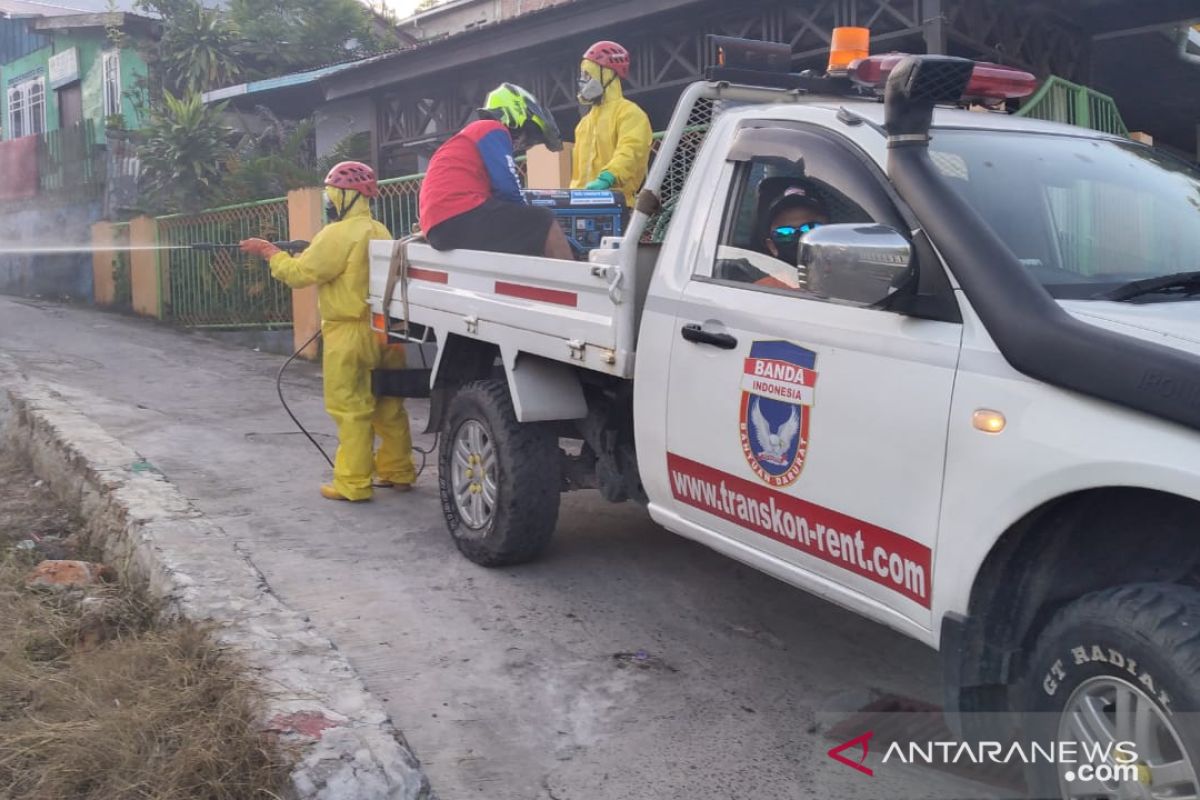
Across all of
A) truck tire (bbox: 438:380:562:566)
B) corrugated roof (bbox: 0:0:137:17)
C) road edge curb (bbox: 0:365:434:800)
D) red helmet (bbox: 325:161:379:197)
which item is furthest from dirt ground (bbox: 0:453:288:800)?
corrugated roof (bbox: 0:0:137:17)

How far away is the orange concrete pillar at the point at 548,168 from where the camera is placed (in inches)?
367

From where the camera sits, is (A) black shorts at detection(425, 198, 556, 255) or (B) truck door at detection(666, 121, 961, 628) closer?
(B) truck door at detection(666, 121, 961, 628)

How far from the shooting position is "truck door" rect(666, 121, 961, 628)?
2.93 meters

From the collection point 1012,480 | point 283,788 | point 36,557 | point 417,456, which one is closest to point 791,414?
point 1012,480

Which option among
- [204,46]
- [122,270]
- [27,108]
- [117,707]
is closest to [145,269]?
[122,270]

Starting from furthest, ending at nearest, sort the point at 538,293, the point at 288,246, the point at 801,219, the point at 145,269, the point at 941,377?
the point at 145,269
the point at 288,246
the point at 538,293
the point at 801,219
the point at 941,377

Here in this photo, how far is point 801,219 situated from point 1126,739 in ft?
6.48

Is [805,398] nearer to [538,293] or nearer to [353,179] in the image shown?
[538,293]

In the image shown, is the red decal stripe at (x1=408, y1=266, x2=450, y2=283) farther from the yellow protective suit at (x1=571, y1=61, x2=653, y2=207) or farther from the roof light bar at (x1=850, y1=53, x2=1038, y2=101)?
the roof light bar at (x1=850, y1=53, x2=1038, y2=101)

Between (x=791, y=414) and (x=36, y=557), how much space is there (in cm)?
364

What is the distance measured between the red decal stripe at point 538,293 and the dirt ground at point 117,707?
72.3 inches

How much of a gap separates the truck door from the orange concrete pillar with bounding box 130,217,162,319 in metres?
14.3

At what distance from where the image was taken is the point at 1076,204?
3.38 metres

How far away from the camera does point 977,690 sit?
2.77 m
